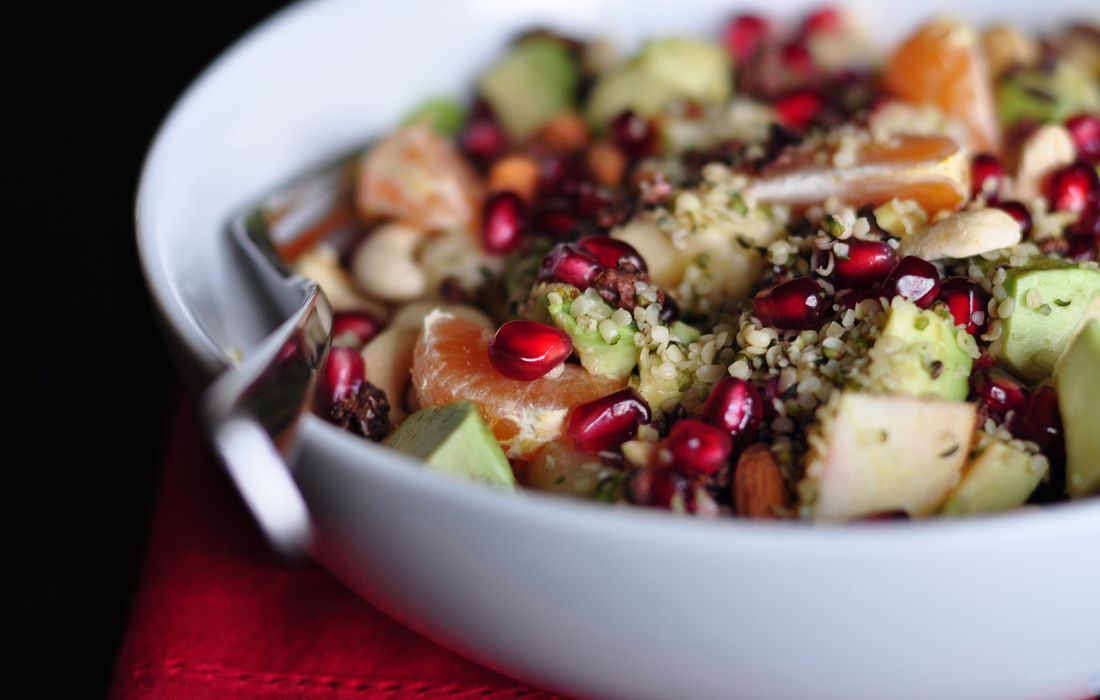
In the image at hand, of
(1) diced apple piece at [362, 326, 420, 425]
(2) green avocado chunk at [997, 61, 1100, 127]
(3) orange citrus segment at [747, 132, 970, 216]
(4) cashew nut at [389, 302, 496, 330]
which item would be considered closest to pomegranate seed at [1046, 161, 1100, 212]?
(3) orange citrus segment at [747, 132, 970, 216]

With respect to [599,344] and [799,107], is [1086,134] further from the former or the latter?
[599,344]

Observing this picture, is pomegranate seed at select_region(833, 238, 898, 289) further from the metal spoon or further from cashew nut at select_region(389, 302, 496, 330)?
the metal spoon

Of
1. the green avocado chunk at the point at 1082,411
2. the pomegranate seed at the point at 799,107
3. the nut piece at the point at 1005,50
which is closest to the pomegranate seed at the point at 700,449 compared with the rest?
the green avocado chunk at the point at 1082,411

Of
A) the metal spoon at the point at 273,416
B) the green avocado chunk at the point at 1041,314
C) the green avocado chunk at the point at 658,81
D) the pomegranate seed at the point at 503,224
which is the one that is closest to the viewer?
the metal spoon at the point at 273,416

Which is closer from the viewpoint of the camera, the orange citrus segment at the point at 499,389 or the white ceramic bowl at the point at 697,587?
the white ceramic bowl at the point at 697,587

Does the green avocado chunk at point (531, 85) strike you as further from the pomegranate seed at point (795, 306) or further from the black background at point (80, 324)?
the pomegranate seed at point (795, 306)

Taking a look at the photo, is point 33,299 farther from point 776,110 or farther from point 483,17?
point 776,110
